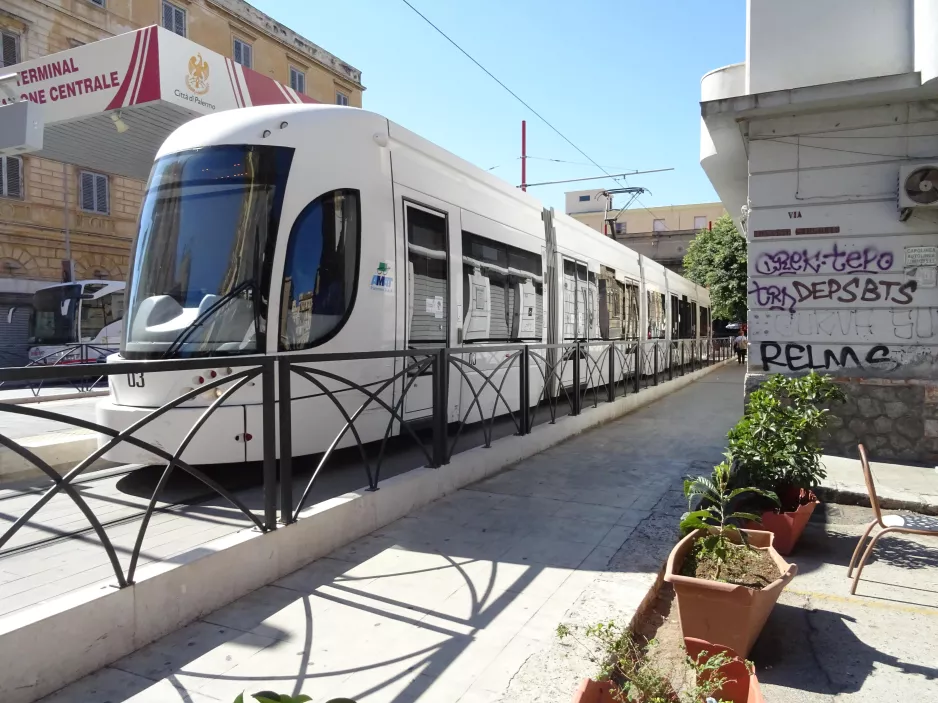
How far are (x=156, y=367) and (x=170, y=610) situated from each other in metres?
1.14

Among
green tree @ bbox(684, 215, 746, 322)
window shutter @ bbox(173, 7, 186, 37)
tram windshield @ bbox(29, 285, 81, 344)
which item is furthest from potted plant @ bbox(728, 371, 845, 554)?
window shutter @ bbox(173, 7, 186, 37)

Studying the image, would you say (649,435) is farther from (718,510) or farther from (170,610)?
(170,610)

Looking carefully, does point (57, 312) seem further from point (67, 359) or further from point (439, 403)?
point (439, 403)

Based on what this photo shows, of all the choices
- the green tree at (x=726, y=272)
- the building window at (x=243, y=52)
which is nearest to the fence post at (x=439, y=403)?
the green tree at (x=726, y=272)

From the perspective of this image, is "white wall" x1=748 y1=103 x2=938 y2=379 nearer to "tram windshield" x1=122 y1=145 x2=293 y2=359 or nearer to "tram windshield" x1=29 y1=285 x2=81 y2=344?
"tram windshield" x1=122 y1=145 x2=293 y2=359

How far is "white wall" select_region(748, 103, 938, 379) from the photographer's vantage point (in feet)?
22.0

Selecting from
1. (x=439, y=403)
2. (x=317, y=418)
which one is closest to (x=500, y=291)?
(x=439, y=403)

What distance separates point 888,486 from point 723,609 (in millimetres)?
3902

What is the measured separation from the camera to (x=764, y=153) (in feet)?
23.8

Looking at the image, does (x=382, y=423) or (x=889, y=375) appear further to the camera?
(x=889, y=375)

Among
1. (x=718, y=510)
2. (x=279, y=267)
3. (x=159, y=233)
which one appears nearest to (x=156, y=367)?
(x=279, y=267)

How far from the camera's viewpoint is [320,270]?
5.41 m

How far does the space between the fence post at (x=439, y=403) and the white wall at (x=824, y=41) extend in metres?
4.78

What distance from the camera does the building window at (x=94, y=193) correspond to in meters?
23.7
